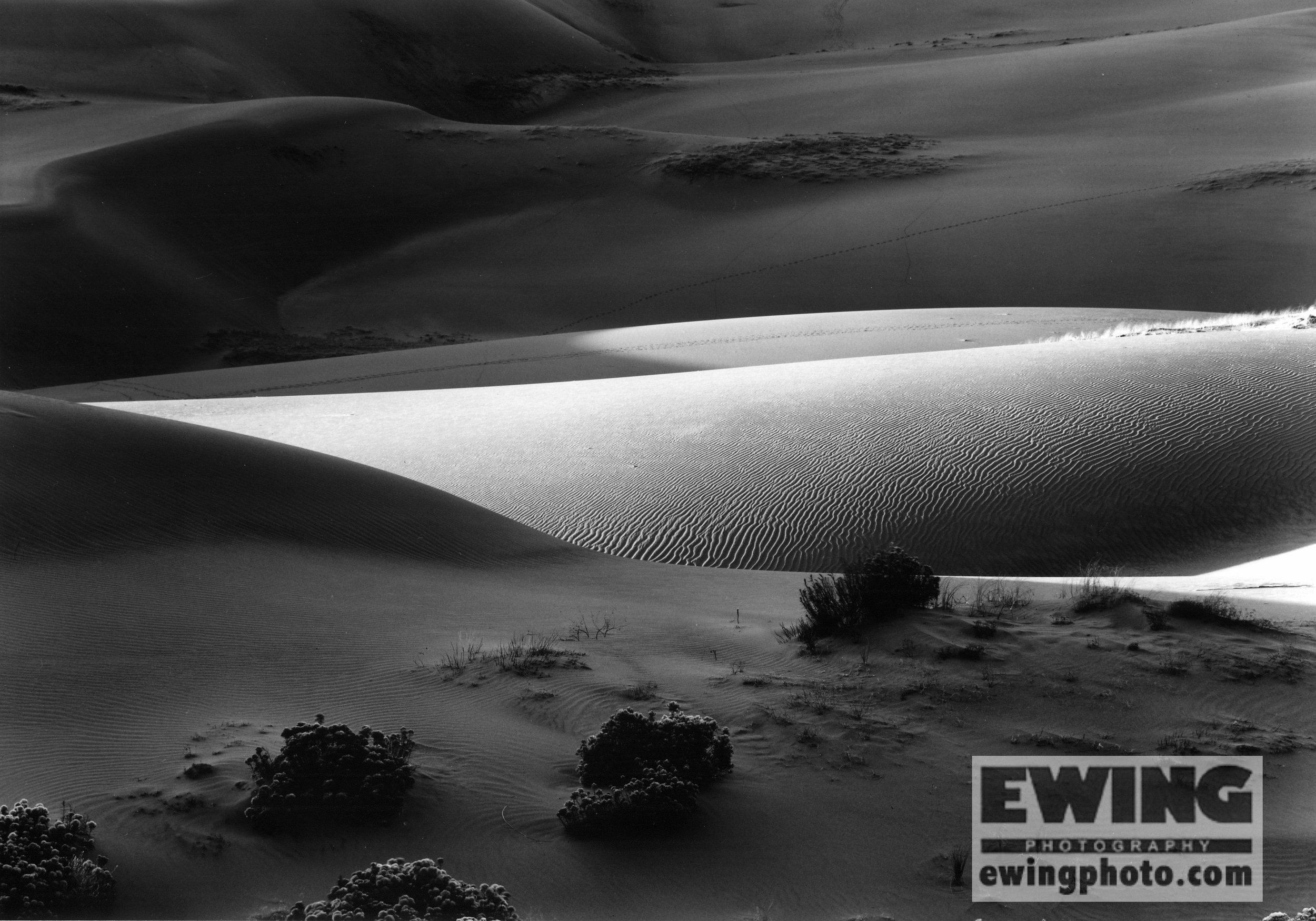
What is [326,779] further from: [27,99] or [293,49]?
[293,49]

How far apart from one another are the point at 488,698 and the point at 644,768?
137 centimetres

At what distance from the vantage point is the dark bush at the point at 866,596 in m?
7.25

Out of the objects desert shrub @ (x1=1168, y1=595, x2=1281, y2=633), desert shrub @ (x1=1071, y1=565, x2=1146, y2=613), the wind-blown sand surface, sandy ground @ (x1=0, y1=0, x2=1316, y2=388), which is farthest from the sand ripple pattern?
sandy ground @ (x1=0, y1=0, x2=1316, y2=388)

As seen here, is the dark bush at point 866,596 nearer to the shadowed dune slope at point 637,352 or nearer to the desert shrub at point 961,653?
the desert shrub at point 961,653

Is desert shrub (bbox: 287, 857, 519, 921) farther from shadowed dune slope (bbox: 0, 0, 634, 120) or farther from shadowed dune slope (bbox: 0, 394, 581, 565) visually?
shadowed dune slope (bbox: 0, 0, 634, 120)

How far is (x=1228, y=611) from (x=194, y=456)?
7442 mm

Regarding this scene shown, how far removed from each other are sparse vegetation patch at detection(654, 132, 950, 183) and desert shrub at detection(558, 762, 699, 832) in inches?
1155

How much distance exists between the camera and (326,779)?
15.6 ft

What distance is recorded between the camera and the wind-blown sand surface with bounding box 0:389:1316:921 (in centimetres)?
447

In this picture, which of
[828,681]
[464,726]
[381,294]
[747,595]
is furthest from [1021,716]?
[381,294]

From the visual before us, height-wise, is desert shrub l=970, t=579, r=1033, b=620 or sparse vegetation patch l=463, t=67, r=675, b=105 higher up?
sparse vegetation patch l=463, t=67, r=675, b=105

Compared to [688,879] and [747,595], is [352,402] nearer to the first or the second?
[747,595]

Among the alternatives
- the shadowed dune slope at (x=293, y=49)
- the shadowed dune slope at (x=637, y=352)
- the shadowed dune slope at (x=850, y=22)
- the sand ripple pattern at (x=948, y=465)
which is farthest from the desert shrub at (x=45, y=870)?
the shadowed dune slope at (x=850, y=22)

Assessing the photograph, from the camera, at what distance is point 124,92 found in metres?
38.8
